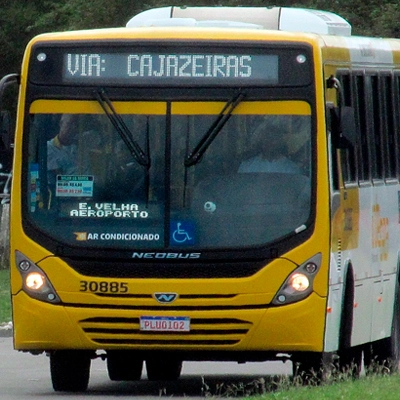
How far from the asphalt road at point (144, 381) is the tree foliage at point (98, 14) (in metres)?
12.4

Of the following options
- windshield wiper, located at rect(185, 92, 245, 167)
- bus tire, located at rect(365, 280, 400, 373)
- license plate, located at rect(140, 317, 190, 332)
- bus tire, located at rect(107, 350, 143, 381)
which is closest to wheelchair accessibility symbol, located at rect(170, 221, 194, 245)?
windshield wiper, located at rect(185, 92, 245, 167)

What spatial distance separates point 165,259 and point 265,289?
77 centimetres

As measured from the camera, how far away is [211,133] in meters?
12.4

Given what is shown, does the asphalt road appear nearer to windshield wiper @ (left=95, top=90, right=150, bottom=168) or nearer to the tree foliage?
windshield wiper @ (left=95, top=90, right=150, bottom=168)

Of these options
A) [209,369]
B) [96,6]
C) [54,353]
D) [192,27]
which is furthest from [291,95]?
→ [96,6]

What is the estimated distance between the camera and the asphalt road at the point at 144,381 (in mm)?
13133

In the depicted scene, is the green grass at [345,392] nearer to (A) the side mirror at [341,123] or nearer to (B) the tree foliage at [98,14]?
(A) the side mirror at [341,123]

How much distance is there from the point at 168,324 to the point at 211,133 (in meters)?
1.44

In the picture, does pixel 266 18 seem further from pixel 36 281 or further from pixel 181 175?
pixel 36 281

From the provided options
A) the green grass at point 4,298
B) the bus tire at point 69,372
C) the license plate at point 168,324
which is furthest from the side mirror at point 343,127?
the green grass at point 4,298

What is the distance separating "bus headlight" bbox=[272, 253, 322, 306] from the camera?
1226cm

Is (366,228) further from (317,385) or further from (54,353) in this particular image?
(54,353)

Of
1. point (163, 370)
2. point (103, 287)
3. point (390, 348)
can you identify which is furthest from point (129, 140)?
point (390, 348)

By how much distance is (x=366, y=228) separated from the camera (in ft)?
45.7
